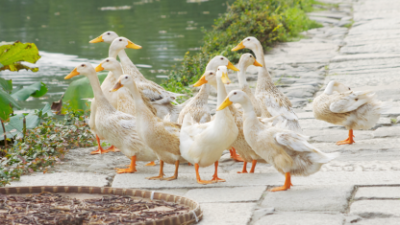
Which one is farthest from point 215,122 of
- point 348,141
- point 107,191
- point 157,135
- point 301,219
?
point 348,141

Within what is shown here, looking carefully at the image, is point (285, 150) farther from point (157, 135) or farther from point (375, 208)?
point (157, 135)

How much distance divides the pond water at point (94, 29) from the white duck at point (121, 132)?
366 cm

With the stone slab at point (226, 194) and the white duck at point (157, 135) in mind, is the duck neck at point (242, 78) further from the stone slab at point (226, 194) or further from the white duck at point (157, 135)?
the stone slab at point (226, 194)

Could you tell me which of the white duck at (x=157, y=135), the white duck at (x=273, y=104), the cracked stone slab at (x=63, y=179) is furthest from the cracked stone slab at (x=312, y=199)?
the cracked stone slab at (x=63, y=179)

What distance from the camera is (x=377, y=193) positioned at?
361cm

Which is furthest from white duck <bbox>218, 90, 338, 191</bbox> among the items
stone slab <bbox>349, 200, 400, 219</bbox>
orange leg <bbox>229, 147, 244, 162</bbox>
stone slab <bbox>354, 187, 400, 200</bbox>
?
orange leg <bbox>229, 147, 244, 162</bbox>

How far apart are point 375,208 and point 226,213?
3.28 feet

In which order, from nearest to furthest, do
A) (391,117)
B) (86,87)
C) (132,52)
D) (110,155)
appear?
1. (110,155)
2. (391,117)
3. (86,87)
4. (132,52)

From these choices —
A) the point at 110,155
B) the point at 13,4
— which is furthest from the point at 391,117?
the point at 13,4

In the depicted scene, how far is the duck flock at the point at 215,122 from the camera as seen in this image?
156 inches

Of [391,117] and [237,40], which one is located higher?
[237,40]

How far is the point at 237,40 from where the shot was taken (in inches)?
386

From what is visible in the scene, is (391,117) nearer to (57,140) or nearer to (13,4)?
(57,140)

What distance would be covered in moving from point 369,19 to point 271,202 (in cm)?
1026
